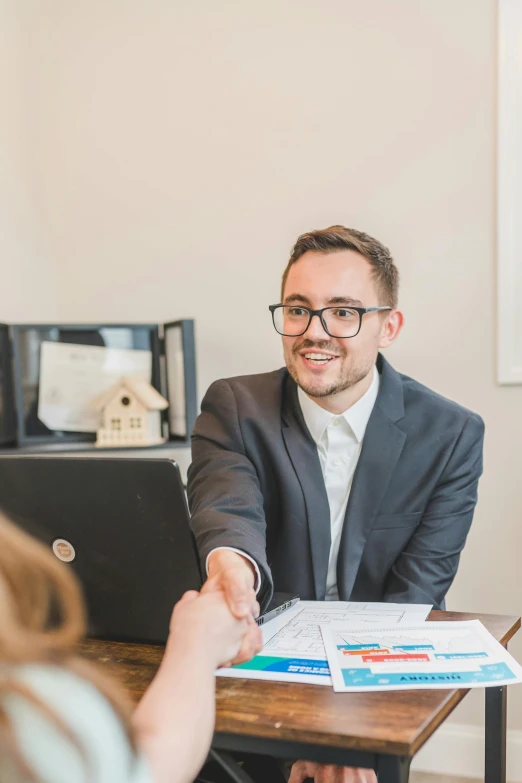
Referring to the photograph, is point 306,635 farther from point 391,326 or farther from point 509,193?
point 509,193

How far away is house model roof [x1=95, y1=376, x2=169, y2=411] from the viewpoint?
2.51 m

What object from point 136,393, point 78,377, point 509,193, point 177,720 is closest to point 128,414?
point 136,393

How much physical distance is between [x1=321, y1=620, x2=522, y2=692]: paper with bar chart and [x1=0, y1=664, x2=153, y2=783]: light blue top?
456 millimetres

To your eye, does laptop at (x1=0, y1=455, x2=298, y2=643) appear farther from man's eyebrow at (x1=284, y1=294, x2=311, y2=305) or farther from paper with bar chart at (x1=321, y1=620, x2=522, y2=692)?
man's eyebrow at (x1=284, y1=294, x2=311, y2=305)

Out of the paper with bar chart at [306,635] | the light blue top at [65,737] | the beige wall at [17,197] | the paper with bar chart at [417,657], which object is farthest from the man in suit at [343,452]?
the beige wall at [17,197]

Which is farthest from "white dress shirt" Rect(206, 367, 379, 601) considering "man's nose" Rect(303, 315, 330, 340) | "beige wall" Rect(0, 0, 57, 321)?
"beige wall" Rect(0, 0, 57, 321)

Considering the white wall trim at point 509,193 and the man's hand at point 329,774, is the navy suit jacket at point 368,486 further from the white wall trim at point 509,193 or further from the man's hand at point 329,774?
the white wall trim at point 509,193

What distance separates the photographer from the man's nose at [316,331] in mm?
1738

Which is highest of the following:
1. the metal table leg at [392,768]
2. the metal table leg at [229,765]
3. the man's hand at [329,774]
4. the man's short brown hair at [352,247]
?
the man's short brown hair at [352,247]

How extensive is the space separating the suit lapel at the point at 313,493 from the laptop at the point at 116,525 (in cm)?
50

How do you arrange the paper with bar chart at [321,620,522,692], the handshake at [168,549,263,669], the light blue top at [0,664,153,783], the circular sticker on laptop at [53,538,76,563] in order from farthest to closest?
the circular sticker on laptop at [53,538,76,563] < the paper with bar chart at [321,620,522,692] < the handshake at [168,549,263,669] < the light blue top at [0,664,153,783]

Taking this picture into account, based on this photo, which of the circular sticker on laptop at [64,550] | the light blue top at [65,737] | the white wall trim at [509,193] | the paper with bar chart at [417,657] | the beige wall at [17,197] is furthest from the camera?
the beige wall at [17,197]

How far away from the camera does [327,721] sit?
37.9 inches

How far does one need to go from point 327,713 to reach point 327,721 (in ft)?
0.07
